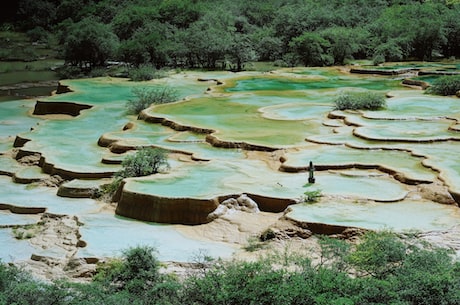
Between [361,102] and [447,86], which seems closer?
[361,102]

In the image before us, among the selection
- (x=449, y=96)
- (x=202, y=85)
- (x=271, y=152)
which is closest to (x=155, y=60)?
(x=202, y=85)

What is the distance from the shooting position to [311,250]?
880cm

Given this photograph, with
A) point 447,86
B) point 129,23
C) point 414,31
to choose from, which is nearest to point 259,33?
point 129,23

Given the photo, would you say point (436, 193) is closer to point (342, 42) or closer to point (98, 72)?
point (98, 72)

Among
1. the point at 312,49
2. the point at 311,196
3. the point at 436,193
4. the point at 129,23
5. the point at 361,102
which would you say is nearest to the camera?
the point at 311,196

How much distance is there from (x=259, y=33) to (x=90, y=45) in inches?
404

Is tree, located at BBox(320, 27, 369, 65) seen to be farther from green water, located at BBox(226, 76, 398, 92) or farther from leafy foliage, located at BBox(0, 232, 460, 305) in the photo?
leafy foliage, located at BBox(0, 232, 460, 305)

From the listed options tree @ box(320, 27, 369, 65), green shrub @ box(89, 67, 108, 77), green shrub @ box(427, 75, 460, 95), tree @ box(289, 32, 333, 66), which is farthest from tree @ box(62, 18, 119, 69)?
green shrub @ box(427, 75, 460, 95)

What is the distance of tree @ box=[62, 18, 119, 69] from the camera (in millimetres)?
32463

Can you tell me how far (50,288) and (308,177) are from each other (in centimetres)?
644

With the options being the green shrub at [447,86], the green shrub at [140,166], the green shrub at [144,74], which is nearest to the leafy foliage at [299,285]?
the green shrub at [140,166]

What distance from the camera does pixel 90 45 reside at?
33.2 meters

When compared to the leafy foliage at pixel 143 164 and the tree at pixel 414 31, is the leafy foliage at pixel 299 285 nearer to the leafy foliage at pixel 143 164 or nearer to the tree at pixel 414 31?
the leafy foliage at pixel 143 164

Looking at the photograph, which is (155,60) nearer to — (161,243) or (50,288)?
(161,243)
